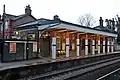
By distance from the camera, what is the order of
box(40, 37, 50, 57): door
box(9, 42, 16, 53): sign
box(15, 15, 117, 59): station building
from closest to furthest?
box(9, 42, 16, 53): sign
box(15, 15, 117, 59): station building
box(40, 37, 50, 57): door

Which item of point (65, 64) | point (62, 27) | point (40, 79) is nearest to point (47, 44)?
point (62, 27)

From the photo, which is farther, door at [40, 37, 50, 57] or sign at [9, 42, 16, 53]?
door at [40, 37, 50, 57]

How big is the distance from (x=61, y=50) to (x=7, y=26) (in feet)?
55.9

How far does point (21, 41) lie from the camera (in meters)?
24.4

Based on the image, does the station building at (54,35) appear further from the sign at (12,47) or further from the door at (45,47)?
the sign at (12,47)

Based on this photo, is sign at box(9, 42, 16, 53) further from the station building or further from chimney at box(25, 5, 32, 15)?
chimney at box(25, 5, 32, 15)

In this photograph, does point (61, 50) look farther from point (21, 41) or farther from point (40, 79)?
point (40, 79)

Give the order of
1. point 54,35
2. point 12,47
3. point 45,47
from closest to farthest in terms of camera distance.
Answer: point 12,47 < point 54,35 < point 45,47

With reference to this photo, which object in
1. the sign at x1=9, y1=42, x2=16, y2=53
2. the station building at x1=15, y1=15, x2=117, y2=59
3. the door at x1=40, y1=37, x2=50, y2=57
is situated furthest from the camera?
the door at x1=40, y1=37, x2=50, y2=57

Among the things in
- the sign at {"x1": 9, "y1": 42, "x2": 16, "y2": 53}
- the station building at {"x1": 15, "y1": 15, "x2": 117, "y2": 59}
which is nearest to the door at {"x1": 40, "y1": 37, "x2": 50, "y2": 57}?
the station building at {"x1": 15, "y1": 15, "x2": 117, "y2": 59}

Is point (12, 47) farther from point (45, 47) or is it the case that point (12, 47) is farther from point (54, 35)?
point (45, 47)

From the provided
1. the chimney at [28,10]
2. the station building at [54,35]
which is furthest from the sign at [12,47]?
the chimney at [28,10]

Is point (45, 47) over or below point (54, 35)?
below

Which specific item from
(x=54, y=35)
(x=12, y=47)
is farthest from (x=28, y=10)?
(x=12, y=47)
